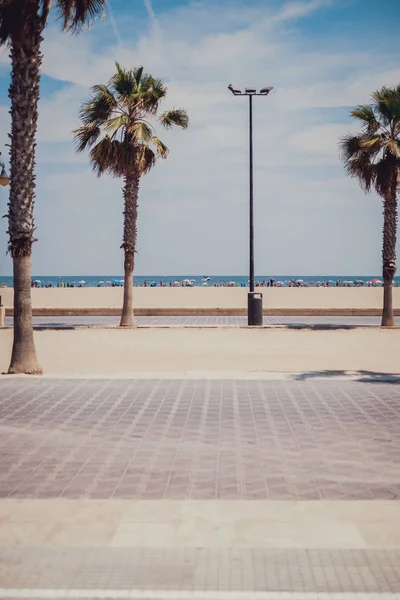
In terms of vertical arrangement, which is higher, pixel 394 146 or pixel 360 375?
pixel 394 146

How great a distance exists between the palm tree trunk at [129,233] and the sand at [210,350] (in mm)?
1140

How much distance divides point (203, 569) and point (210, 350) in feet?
42.1

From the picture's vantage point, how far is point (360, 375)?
12672mm

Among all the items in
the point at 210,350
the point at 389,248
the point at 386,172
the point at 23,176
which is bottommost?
the point at 210,350

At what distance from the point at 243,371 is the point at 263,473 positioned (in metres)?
6.71

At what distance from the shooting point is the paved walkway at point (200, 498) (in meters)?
4.38

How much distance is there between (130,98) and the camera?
2373 centimetres

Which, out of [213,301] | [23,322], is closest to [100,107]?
[23,322]

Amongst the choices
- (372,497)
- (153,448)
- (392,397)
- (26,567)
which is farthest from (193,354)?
(26,567)

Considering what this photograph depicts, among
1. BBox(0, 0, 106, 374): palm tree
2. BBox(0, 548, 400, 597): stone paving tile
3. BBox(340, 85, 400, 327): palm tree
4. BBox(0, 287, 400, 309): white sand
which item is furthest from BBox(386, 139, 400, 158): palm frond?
BBox(0, 548, 400, 597): stone paving tile

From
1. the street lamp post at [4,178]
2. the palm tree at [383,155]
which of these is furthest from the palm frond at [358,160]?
the street lamp post at [4,178]

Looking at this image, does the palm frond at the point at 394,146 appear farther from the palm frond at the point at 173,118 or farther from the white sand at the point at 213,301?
the white sand at the point at 213,301

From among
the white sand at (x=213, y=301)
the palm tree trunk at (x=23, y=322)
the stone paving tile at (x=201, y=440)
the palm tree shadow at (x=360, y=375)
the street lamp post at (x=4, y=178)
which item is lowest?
the white sand at (x=213, y=301)

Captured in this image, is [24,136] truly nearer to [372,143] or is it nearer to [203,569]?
[203,569]
